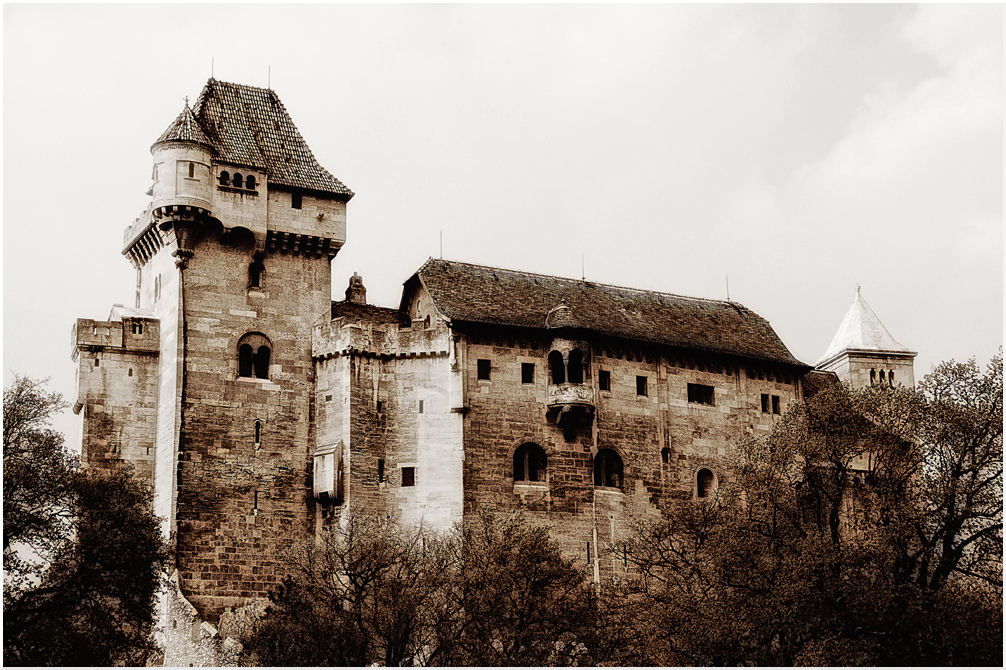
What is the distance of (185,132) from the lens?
69.4 meters

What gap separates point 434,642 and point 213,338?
18.9 meters

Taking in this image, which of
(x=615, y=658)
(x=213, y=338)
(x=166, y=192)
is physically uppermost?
(x=166, y=192)

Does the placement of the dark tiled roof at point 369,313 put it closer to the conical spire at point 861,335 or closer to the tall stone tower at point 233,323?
the tall stone tower at point 233,323

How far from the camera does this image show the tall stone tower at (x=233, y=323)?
64.4 m

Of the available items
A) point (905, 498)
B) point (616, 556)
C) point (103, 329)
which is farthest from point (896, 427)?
point (103, 329)

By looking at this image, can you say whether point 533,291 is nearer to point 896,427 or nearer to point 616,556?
point 616,556

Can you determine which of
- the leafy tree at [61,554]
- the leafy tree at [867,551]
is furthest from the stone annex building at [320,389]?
the leafy tree at [867,551]

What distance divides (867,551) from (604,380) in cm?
2252

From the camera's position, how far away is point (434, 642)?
56.2m

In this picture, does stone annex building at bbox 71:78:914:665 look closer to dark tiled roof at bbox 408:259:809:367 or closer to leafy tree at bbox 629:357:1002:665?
dark tiled roof at bbox 408:259:809:367

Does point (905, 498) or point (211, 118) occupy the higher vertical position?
point (211, 118)

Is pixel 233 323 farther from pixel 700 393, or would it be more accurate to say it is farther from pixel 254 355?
pixel 700 393

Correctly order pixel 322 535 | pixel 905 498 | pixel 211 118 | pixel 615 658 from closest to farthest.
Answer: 1. pixel 905 498
2. pixel 615 658
3. pixel 322 535
4. pixel 211 118

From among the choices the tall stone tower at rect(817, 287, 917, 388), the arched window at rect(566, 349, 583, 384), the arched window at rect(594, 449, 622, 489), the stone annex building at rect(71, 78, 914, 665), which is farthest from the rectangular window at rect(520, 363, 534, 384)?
the tall stone tower at rect(817, 287, 917, 388)
